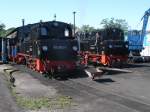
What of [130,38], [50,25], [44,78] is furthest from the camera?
A: [130,38]

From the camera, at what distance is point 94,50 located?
2988 centimetres

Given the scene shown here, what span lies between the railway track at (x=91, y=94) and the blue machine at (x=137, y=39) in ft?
61.1

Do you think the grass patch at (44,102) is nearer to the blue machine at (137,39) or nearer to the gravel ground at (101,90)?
the gravel ground at (101,90)

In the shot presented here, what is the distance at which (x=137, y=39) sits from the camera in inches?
1553

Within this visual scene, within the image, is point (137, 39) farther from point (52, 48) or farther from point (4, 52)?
point (52, 48)

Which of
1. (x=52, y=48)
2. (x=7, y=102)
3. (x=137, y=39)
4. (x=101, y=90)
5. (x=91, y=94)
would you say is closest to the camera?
(x=7, y=102)

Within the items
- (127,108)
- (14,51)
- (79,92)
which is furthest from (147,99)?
(14,51)

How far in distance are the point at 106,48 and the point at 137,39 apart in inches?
469

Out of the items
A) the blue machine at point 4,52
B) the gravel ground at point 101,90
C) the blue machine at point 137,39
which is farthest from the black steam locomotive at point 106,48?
the blue machine at point 4,52

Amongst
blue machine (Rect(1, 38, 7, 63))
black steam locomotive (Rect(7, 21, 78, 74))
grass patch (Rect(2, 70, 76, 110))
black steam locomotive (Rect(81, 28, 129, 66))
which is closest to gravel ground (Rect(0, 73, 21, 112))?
grass patch (Rect(2, 70, 76, 110))

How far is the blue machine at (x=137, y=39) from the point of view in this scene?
126 feet

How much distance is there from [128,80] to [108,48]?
8507mm

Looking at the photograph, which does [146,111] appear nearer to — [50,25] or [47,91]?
[47,91]

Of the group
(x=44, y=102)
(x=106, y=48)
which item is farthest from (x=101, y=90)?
(x=106, y=48)
